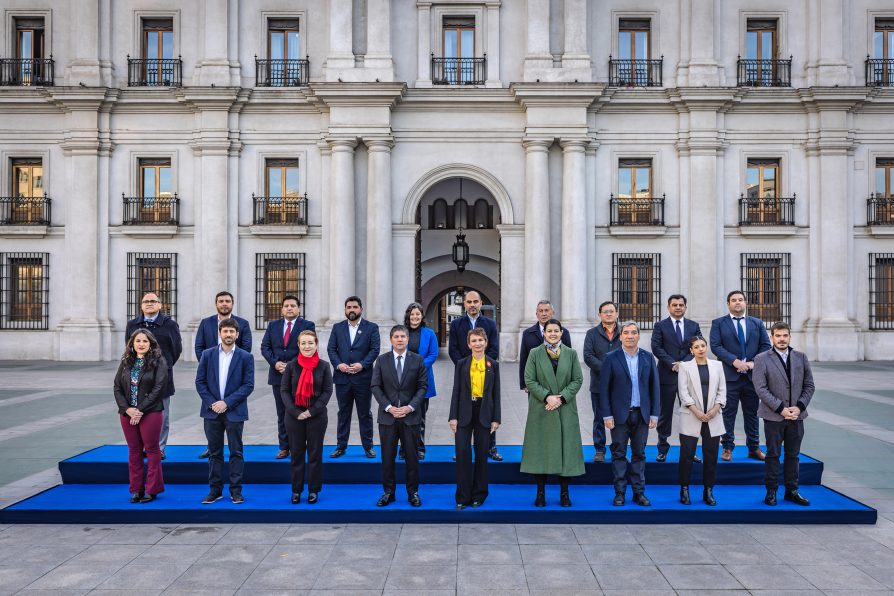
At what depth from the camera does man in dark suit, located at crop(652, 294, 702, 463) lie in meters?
8.61

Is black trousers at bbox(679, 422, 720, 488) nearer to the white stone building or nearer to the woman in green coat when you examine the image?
the woman in green coat

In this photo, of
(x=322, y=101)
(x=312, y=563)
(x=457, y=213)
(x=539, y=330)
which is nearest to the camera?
(x=312, y=563)

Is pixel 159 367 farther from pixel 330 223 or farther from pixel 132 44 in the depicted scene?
pixel 132 44

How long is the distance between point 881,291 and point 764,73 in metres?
8.00

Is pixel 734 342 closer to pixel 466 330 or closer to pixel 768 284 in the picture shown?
pixel 466 330

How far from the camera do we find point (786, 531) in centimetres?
659

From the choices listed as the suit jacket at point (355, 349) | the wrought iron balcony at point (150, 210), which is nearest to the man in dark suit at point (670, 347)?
the suit jacket at point (355, 349)

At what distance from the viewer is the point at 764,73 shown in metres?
23.6

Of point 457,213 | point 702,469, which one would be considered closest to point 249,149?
point 457,213

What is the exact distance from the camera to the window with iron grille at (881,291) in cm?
2339

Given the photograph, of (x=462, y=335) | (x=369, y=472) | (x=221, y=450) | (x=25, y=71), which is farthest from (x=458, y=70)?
(x=221, y=450)

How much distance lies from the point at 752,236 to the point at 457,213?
1059cm

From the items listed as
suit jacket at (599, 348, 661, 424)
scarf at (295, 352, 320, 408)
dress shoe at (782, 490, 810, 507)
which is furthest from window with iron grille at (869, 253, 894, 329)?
scarf at (295, 352, 320, 408)

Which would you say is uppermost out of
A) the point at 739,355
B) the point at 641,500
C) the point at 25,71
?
the point at 25,71
